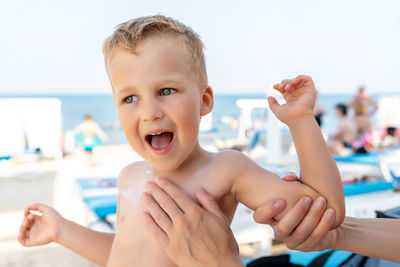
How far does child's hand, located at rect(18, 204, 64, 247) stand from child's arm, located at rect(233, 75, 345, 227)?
695mm

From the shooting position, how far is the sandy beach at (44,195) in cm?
288

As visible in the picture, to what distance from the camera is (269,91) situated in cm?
599

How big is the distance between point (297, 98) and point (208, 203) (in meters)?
0.35

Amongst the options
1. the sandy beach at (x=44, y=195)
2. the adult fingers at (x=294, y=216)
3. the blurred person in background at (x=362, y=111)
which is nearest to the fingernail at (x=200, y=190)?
the adult fingers at (x=294, y=216)

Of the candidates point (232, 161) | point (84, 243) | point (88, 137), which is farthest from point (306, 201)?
point (88, 137)

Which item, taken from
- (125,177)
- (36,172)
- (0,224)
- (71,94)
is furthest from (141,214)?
(71,94)

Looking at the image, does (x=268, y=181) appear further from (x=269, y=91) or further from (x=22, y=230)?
(x=269, y=91)

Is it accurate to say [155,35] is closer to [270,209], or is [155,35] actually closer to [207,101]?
[207,101]

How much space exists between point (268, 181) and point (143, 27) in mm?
509

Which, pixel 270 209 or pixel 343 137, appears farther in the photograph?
pixel 343 137

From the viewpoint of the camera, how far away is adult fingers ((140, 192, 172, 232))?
83 centimetres

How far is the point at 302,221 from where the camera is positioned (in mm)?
802

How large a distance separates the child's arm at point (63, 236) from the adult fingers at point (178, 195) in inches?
15.6

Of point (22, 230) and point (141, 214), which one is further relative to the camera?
point (22, 230)
